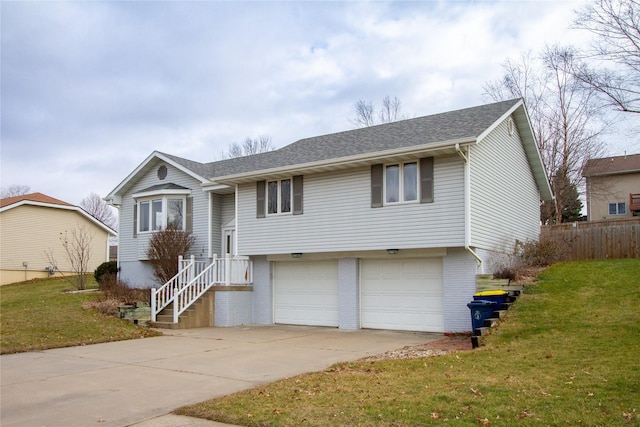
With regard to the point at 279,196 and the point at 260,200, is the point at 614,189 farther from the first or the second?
the point at 260,200

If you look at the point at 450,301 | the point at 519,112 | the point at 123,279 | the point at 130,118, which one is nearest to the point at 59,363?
the point at 450,301

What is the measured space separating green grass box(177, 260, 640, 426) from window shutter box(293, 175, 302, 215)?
7582 mm

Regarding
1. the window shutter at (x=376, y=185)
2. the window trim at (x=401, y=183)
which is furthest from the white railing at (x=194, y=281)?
the window trim at (x=401, y=183)

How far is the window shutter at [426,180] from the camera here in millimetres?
14625

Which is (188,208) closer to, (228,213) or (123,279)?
(228,213)

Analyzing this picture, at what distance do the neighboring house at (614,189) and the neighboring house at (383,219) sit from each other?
1877 cm

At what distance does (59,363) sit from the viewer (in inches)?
429

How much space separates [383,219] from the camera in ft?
50.5

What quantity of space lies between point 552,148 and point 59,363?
28.3 m

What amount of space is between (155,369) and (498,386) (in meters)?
6.15

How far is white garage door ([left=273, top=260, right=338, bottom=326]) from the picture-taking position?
1714 cm

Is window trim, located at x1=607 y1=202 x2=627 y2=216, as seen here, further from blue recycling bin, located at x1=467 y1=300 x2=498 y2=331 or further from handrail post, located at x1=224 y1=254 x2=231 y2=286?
handrail post, located at x1=224 y1=254 x2=231 y2=286

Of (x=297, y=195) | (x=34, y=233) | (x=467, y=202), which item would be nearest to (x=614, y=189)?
(x=467, y=202)

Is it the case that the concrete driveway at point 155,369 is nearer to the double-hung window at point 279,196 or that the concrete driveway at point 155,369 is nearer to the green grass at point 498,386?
the green grass at point 498,386
